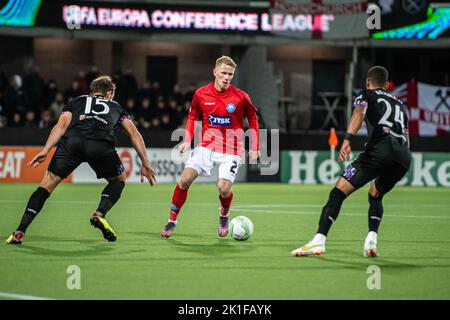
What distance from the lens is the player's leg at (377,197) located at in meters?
9.66

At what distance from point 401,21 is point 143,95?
8.14 m

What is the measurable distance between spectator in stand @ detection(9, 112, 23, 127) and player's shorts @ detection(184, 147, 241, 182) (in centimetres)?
1465

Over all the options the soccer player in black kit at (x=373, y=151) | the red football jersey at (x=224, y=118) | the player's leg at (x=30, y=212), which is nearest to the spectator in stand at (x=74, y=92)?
the red football jersey at (x=224, y=118)

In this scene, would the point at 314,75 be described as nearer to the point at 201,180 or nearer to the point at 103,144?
the point at 201,180

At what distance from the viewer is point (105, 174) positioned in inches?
427

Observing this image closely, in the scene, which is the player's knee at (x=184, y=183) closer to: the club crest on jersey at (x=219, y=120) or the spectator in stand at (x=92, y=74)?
the club crest on jersey at (x=219, y=120)

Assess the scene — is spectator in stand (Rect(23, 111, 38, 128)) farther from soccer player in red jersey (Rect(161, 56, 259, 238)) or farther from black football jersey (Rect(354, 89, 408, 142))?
black football jersey (Rect(354, 89, 408, 142))

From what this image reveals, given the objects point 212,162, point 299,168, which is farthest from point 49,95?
point 212,162

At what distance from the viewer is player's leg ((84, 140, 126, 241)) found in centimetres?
1052

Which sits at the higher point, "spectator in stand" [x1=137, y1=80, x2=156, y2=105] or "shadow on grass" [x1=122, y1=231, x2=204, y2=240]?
"spectator in stand" [x1=137, y1=80, x2=156, y2=105]

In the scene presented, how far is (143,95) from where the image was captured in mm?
27250

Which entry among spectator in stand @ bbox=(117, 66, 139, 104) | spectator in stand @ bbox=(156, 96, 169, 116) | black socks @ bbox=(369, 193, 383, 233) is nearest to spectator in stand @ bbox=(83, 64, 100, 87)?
spectator in stand @ bbox=(117, 66, 139, 104)

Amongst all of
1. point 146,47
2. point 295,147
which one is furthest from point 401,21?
point 146,47

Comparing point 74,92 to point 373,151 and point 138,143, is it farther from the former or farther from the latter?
point 373,151
